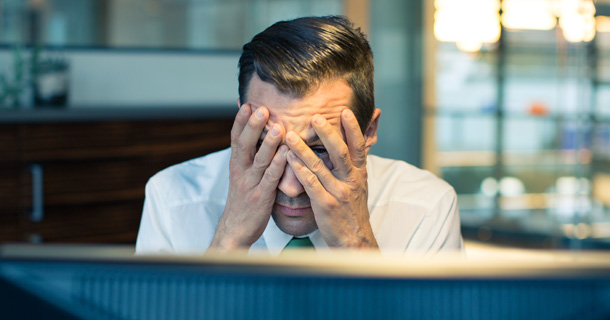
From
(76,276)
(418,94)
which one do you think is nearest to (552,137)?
(418,94)

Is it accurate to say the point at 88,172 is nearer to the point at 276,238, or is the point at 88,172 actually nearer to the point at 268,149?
the point at 276,238

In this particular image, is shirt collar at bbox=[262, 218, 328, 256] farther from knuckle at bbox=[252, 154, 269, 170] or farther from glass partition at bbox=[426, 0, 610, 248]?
glass partition at bbox=[426, 0, 610, 248]

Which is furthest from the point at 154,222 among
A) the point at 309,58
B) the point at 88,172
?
the point at 88,172

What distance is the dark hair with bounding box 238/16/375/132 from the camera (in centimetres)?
116

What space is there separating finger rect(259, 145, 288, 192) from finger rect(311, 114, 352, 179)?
0.21ft

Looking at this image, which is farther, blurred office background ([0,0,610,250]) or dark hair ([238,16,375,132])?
blurred office background ([0,0,610,250])

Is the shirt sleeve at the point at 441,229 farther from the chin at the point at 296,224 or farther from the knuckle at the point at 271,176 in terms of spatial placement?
the knuckle at the point at 271,176

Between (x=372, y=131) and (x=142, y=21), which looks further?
(x=142, y=21)

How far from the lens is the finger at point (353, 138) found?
1.10 m

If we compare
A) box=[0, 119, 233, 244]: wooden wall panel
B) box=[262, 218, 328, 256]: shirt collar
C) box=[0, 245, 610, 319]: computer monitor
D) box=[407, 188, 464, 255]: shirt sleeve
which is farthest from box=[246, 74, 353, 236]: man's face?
box=[0, 119, 233, 244]: wooden wall panel

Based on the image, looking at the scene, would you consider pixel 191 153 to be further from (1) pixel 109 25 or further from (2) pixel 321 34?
(2) pixel 321 34

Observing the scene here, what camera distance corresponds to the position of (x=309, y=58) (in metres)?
1.19

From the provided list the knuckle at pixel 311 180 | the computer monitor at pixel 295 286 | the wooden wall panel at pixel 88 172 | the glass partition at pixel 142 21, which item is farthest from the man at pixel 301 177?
the glass partition at pixel 142 21

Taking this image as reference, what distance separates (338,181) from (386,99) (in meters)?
4.44
